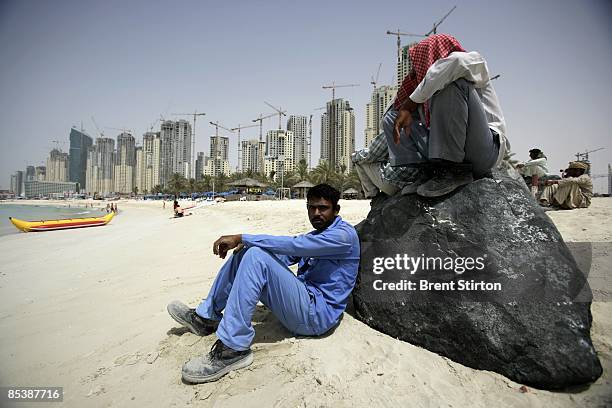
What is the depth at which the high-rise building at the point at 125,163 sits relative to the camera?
118844mm

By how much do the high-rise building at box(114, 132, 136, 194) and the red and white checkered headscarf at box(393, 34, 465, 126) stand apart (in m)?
137

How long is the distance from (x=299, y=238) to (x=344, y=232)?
1.17 ft

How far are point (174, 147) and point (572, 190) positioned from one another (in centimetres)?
11457

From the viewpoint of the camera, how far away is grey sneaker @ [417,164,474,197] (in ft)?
8.10

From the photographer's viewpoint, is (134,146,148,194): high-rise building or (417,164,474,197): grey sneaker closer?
(417,164,474,197): grey sneaker

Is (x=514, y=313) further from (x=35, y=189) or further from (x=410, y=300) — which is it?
(x=35, y=189)

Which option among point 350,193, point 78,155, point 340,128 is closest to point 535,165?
point 350,193

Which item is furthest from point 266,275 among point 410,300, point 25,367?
point 25,367

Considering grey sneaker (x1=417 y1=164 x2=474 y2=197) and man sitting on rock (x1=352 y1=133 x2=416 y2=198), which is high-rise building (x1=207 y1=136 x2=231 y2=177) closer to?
man sitting on rock (x1=352 y1=133 x2=416 y2=198)

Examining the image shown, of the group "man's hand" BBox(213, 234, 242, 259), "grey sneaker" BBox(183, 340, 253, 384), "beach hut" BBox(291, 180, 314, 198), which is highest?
"beach hut" BBox(291, 180, 314, 198)

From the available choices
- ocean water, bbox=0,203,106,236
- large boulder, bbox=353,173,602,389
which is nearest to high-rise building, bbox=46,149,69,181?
ocean water, bbox=0,203,106,236

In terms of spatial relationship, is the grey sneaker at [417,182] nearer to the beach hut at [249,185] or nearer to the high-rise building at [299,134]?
the beach hut at [249,185]

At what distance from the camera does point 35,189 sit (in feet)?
397

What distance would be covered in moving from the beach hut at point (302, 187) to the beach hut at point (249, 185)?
5.19 meters
